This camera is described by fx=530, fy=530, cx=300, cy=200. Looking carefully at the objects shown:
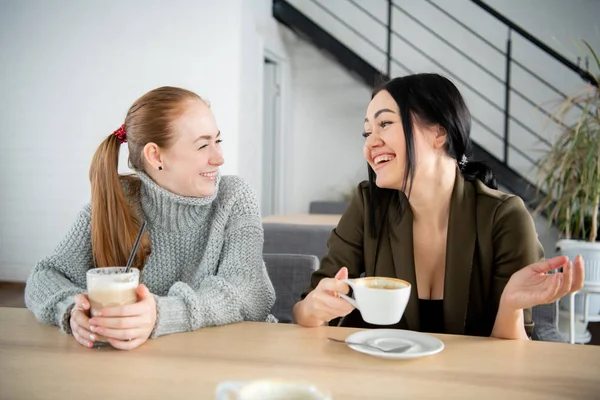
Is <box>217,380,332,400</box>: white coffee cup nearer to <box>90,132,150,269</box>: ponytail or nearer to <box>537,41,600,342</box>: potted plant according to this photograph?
<box>90,132,150,269</box>: ponytail

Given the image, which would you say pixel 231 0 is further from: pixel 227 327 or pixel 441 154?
pixel 227 327

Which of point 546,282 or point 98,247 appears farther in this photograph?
point 98,247

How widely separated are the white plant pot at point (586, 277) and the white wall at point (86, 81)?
97.9 inches

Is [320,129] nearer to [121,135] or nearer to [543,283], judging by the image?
[121,135]

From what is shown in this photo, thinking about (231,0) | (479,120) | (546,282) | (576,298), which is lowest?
(576,298)

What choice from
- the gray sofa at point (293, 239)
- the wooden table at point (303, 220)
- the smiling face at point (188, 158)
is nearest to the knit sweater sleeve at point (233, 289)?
the smiling face at point (188, 158)

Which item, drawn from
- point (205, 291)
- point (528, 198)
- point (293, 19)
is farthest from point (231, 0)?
point (205, 291)

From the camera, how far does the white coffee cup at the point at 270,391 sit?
0.55 m

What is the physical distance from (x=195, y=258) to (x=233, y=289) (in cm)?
26

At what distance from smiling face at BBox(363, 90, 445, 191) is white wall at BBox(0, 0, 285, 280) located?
3018 mm

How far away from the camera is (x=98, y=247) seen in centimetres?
129

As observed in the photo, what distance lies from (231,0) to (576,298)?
10.9 feet

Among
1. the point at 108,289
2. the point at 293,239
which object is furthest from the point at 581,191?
the point at 108,289

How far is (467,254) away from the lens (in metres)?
1.31
